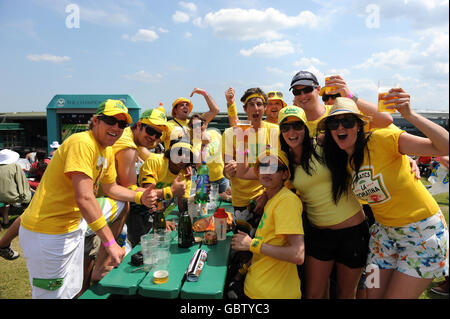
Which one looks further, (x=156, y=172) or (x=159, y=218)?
(x=156, y=172)

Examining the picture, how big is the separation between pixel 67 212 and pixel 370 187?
8.69ft

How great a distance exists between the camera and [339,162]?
2.25m

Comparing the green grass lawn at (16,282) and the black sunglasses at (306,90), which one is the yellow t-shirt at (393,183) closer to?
the black sunglasses at (306,90)

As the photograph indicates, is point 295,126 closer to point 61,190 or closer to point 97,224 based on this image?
point 97,224

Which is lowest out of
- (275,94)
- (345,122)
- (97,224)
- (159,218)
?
(159,218)

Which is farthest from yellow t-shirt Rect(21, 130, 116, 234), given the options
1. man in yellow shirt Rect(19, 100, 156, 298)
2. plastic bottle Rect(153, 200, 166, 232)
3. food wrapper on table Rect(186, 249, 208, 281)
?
food wrapper on table Rect(186, 249, 208, 281)

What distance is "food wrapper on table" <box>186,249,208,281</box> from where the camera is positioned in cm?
201

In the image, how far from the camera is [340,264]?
2400 millimetres

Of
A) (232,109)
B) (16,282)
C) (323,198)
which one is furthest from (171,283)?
(16,282)

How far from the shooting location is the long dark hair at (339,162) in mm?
2139

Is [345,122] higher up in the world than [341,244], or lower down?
higher up

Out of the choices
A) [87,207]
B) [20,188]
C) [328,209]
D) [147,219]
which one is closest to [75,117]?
[20,188]

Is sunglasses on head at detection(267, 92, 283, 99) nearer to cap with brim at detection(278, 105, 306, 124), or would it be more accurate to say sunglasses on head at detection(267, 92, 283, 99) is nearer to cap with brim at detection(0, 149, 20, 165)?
cap with brim at detection(278, 105, 306, 124)

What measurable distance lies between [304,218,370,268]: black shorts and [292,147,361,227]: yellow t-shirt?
107 millimetres
